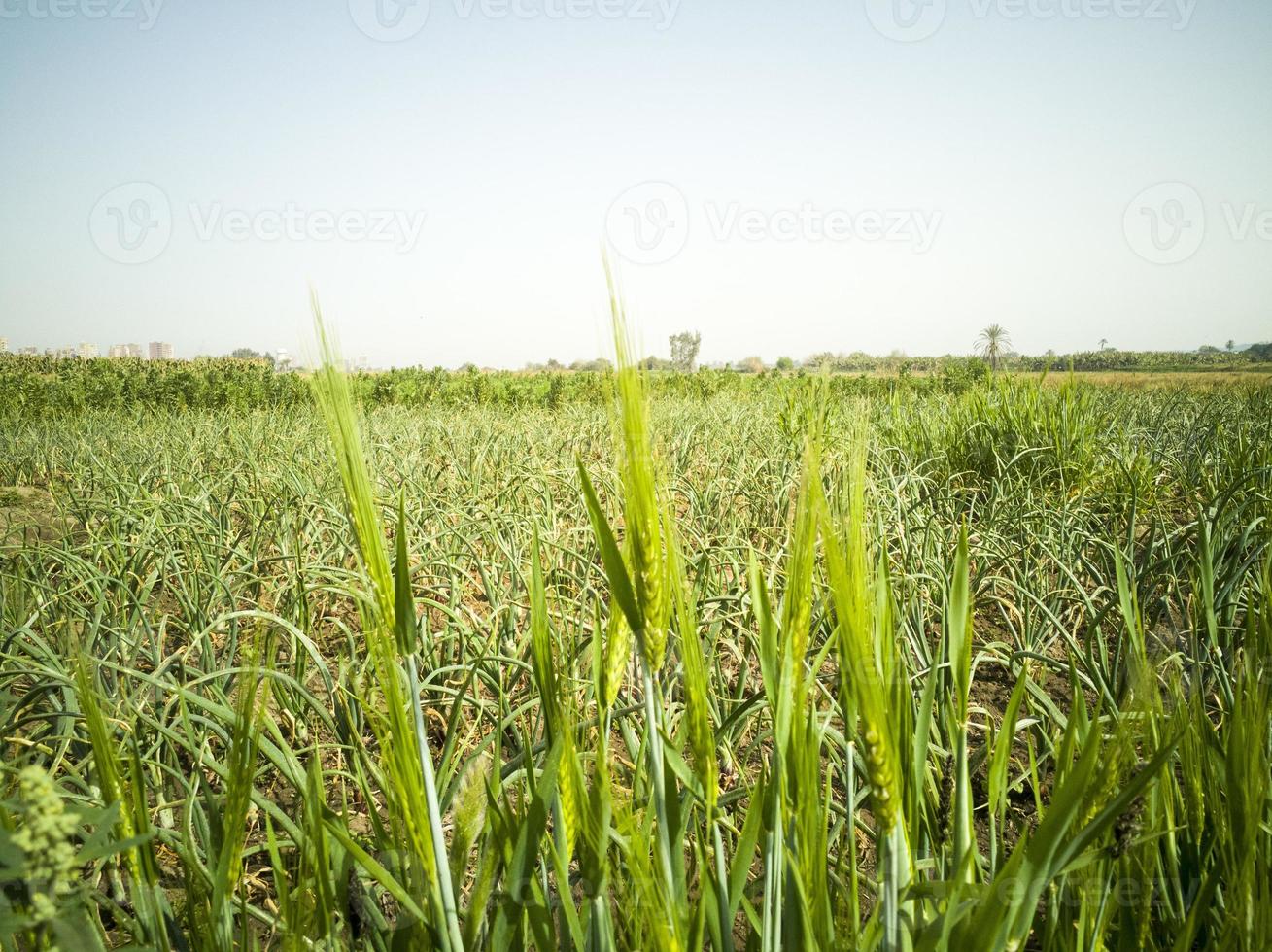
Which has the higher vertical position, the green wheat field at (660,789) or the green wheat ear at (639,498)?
the green wheat ear at (639,498)

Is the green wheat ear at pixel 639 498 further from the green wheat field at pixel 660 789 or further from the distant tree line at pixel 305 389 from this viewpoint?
the distant tree line at pixel 305 389

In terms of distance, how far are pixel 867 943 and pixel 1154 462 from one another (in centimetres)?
520

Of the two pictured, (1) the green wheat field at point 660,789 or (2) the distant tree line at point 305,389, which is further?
(2) the distant tree line at point 305,389

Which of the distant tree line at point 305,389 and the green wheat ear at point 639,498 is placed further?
the distant tree line at point 305,389

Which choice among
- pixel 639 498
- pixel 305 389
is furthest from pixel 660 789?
pixel 305 389

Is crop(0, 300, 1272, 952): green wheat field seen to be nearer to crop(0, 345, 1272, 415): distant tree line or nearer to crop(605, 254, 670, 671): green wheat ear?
→ crop(605, 254, 670, 671): green wheat ear

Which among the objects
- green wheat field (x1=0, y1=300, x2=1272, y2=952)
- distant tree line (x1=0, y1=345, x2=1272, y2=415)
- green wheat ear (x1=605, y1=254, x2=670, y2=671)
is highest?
distant tree line (x1=0, y1=345, x2=1272, y2=415)

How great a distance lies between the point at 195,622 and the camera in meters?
2.32

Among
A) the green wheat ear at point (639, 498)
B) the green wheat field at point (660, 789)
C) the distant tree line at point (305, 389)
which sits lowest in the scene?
the green wheat field at point (660, 789)

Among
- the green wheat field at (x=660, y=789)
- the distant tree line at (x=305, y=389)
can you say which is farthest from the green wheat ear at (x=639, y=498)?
the distant tree line at (x=305, y=389)

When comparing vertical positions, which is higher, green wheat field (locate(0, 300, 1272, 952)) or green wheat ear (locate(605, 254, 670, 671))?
green wheat ear (locate(605, 254, 670, 671))

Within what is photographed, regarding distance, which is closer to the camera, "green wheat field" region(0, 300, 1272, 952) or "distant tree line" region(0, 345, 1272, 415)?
"green wheat field" region(0, 300, 1272, 952)

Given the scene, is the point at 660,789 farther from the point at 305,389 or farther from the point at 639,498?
the point at 305,389

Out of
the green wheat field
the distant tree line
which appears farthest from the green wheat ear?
the distant tree line
